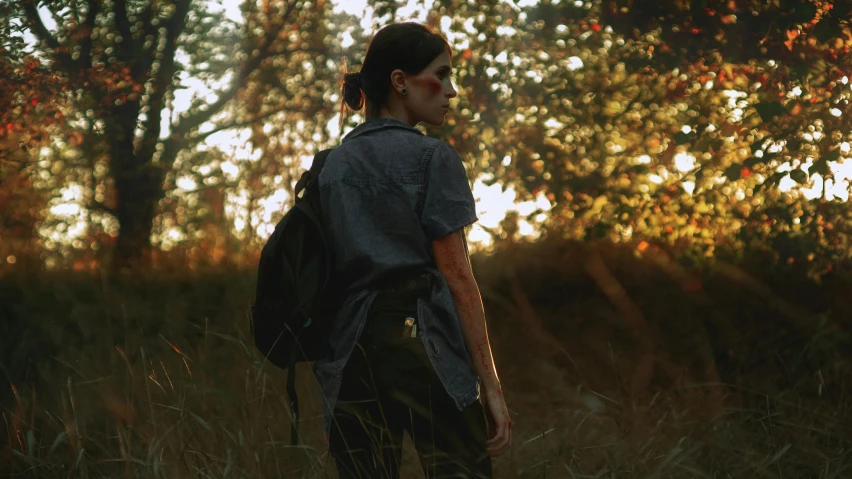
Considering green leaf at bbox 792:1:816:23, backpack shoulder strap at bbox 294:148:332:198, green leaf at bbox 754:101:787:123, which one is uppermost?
green leaf at bbox 792:1:816:23

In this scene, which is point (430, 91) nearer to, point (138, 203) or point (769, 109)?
point (769, 109)

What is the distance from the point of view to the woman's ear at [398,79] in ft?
8.33

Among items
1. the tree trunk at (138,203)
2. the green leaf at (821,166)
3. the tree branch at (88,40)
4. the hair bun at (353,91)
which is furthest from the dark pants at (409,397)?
the tree branch at (88,40)

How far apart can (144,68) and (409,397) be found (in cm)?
958

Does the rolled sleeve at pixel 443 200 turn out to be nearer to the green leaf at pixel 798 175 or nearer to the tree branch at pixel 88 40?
the green leaf at pixel 798 175

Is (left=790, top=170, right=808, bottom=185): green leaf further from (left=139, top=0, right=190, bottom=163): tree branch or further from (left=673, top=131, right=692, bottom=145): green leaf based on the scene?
(left=139, top=0, right=190, bottom=163): tree branch

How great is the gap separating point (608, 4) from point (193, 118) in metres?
7.61

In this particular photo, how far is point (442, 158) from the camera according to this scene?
2420 millimetres

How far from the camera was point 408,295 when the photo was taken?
7.83 ft

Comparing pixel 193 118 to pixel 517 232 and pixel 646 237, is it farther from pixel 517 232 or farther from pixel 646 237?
pixel 646 237

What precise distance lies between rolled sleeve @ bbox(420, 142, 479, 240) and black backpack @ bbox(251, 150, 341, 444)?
32 cm

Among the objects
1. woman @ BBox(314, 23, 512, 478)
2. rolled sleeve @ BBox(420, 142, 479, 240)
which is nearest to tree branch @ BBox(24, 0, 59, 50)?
woman @ BBox(314, 23, 512, 478)

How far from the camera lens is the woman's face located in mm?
2547

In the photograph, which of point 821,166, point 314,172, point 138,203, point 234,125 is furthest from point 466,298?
point 234,125
